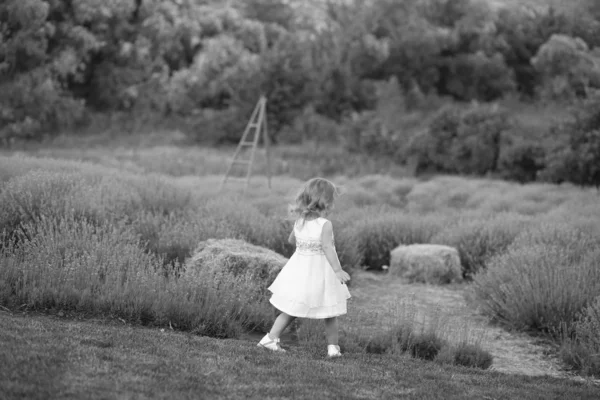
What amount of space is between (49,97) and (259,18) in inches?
578

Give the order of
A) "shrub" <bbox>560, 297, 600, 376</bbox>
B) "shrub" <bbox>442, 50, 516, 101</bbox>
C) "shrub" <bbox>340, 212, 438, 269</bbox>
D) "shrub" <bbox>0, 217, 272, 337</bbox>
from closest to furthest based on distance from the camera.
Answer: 1. "shrub" <bbox>0, 217, 272, 337</bbox>
2. "shrub" <bbox>560, 297, 600, 376</bbox>
3. "shrub" <bbox>340, 212, 438, 269</bbox>
4. "shrub" <bbox>442, 50, 516, 101</bbox>

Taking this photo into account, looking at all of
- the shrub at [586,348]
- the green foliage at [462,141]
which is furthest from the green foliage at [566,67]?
the shrub at [586,348]

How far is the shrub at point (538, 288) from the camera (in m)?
8.12

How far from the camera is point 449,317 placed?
898cm

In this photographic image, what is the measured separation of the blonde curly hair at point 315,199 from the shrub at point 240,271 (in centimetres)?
144

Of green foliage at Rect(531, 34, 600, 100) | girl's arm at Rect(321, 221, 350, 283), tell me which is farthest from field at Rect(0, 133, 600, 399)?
green foliage at Rect(531, 34, 600, 100)

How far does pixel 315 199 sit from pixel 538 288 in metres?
3.56

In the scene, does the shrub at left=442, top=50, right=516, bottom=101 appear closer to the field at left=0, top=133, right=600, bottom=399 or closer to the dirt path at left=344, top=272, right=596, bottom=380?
the field at left=0, top=133, right=600, bottom=399

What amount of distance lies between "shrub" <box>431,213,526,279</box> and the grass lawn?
5873 mm

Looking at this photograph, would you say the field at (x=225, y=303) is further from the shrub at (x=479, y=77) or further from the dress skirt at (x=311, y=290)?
Answer: the shrub at (x=479, y=77)

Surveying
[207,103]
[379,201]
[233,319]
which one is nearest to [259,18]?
[207,103]

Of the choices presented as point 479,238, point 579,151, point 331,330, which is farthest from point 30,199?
point 579,151

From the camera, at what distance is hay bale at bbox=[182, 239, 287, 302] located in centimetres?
719

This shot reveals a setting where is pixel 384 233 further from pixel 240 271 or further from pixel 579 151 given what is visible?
pixel 579 151
